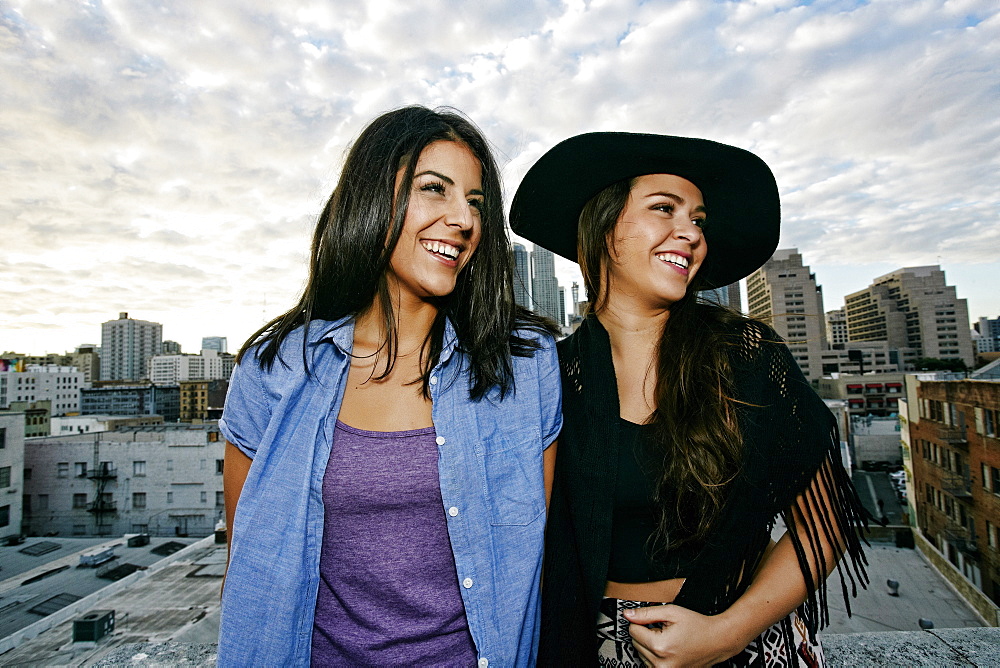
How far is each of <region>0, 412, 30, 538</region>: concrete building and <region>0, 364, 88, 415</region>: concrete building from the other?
4376 centimetres

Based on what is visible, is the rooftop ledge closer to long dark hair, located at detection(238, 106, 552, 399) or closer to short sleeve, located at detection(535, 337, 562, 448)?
short sleeve, located at detection(535, 337, 562, 448)

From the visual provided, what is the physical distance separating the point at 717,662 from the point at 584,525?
51 centimetres

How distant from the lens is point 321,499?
4.61 ft

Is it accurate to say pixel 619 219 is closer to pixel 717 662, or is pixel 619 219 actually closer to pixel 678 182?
pixel 678 182

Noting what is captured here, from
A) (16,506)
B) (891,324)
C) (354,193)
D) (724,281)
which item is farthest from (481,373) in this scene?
(891,324)

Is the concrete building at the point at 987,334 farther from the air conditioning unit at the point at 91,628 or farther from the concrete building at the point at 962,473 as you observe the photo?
the air conditioning unit at the point at 91,628

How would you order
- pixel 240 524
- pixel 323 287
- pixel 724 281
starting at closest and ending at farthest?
pixel 240 524 < pixel 323 287 < pixel 724 281

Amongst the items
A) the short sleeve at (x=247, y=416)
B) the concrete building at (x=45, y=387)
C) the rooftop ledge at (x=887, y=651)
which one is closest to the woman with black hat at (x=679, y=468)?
the rooftop ledge at (x=887, y=651)

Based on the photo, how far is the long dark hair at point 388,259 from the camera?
5.20ft

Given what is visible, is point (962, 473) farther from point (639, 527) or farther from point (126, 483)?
point (126, 483)

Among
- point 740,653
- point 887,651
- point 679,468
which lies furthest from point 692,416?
point 887,651

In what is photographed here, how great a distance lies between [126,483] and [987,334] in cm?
17652

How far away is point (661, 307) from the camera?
6.15 feet

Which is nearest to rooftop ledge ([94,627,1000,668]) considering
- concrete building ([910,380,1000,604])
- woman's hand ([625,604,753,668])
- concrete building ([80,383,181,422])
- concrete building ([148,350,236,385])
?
woman's hand ([625,604,753,668])
